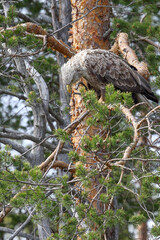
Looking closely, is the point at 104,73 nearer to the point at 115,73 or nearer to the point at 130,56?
the point at 115,73

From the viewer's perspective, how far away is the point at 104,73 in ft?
20.0

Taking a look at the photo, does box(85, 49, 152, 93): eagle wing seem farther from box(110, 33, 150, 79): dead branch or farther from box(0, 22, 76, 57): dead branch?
box(0, 22, 76, 57): dead branch

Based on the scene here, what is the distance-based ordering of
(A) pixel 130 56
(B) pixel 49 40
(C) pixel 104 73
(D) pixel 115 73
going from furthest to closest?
1. (A) pixel 130 56
2. (D) pixel 115 73
3. (C) pixel 104 73
4. (B) pixel 49 40

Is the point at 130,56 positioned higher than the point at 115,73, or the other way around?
the point at 130,56

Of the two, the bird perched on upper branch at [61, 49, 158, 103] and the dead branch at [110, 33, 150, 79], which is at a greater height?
the dead branch at [110, 33, 150, 79]

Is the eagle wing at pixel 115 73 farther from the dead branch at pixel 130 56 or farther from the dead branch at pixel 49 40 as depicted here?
the dead branch at pixel 49 40

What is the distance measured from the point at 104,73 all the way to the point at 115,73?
0.19 m

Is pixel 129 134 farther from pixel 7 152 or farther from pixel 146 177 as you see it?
pixel 7 152

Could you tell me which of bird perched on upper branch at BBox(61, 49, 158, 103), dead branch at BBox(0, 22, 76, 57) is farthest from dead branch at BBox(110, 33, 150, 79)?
dead branch at BBox(0, 22, 76, 57)

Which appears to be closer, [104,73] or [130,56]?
[104,73]

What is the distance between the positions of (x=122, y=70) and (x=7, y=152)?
9.36 feet

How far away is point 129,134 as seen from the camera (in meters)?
4.03

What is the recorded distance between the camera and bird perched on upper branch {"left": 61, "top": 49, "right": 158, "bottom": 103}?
587 cm

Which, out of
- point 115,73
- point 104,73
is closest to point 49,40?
point 104,73
